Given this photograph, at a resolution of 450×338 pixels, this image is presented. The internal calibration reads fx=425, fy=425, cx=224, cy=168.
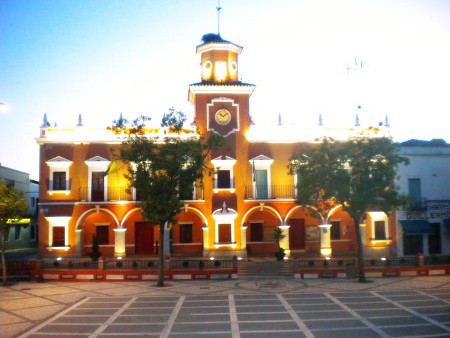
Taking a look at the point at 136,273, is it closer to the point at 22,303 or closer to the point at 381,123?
the point at 22,303

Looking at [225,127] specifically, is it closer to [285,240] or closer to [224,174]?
[224,174]

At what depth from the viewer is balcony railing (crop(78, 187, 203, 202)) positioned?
1283 inches

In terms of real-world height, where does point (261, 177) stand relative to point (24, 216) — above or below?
above

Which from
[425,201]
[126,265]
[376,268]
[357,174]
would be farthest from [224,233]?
[425,201]

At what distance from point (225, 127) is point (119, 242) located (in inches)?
473

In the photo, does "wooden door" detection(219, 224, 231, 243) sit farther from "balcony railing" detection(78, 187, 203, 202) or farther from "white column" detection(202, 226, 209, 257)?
"balcony railing" detection(78, 187, 203, 202)

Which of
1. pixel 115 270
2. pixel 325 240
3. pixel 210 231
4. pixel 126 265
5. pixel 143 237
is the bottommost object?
pixel 115 270

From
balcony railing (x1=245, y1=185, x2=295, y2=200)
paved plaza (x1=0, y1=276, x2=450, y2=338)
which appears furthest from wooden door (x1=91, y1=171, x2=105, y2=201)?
balcony railing (x1=245, y1=185, x2=295, y2=200)

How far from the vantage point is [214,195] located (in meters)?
32.6

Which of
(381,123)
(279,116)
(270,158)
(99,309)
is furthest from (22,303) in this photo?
(381,123)

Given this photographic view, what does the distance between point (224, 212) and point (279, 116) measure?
8876mm

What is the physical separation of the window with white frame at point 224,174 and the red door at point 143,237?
281 inches

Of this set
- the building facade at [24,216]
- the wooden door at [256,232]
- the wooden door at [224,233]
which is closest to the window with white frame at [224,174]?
the wooden door at [224,233]

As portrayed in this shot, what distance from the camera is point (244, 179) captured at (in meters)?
33.2
